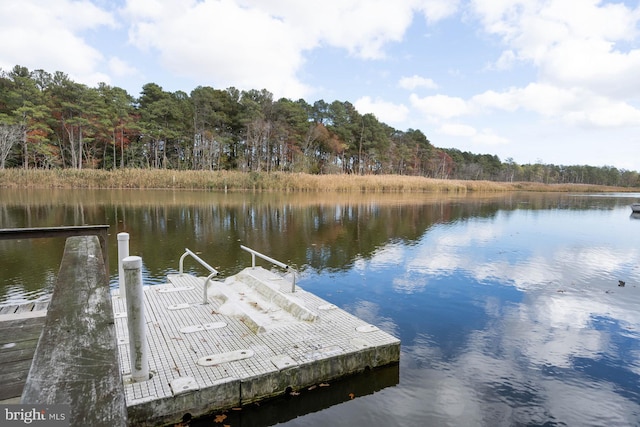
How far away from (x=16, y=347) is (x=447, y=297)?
22.7 ft

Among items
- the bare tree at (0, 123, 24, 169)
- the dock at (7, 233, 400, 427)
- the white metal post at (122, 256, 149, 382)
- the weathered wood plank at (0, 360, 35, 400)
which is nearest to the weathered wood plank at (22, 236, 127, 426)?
the dock at (7, 233, 400, 427)

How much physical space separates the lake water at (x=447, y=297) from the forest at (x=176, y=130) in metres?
27.8

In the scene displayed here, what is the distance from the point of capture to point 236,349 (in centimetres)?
444

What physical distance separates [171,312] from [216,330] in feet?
3.44

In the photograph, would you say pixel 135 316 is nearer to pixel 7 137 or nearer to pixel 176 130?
pixel 7 137

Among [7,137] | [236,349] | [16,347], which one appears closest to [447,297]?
[236,349]

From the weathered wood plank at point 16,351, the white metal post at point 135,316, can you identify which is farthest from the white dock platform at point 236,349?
the weathered wood plank at point 16,351

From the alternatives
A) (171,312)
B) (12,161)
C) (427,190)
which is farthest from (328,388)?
(12,161)

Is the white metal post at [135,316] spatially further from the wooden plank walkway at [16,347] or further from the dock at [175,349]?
the wooden plank walkway at [16,347]

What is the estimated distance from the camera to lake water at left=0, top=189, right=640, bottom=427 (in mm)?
4191

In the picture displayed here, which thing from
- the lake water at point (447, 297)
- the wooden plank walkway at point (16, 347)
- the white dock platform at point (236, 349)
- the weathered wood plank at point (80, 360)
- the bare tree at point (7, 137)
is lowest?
the lake water at point (447, 297)

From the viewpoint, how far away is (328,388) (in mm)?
4340

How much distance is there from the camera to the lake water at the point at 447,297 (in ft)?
13.8

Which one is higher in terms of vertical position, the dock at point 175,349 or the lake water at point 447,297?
the dock at point 175,349
